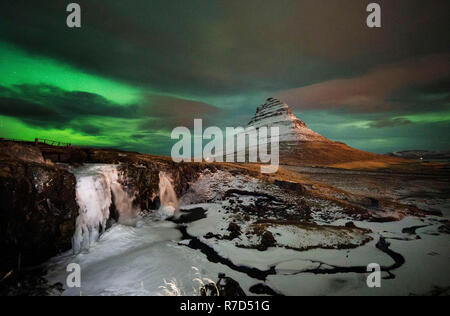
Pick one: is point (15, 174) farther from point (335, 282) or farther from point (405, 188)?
point (405, 188)

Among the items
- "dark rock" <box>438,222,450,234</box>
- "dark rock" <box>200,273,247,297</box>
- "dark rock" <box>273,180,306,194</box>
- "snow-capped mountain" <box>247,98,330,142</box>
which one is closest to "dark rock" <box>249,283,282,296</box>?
"dark rock" <box>200,273,247,297</box>

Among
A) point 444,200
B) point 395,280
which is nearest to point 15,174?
point 395,280

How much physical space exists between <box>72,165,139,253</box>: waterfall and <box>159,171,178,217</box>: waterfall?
3.20m

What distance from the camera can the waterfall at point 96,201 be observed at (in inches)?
503

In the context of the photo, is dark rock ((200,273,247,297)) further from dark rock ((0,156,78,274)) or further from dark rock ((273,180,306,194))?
dark rock ((273,180,306,194))

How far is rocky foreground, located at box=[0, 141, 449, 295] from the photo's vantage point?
9.66 m

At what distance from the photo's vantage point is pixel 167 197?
77.7 ft

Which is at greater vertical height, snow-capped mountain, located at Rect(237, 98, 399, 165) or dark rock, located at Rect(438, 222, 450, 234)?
snow-capped mountain, located at Rect(237, 98, 399, 165)

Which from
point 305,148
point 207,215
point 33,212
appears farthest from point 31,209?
point 305,148

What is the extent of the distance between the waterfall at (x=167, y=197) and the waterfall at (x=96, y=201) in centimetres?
320

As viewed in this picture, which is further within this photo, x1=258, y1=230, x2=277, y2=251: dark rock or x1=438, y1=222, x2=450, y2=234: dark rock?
x1=438, y1=222, x2=450, y2=234: dark rock

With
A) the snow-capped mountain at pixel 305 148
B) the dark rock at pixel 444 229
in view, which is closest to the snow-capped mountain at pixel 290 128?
the snow-capped mountain at pixel 305 148

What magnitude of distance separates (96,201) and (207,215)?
10.3 m
